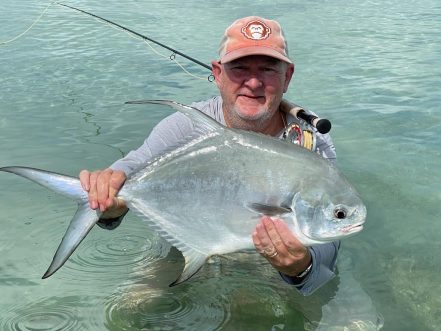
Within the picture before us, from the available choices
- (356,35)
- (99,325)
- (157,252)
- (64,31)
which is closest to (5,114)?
(157,252)

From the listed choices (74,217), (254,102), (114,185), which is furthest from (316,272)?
(74,217)

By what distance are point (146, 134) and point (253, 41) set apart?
3.73 m

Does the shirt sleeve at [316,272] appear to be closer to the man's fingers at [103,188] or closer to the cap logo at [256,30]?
the man's fingers at [103,188]

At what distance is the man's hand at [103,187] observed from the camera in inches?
87.7

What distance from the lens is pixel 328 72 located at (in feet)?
31.0

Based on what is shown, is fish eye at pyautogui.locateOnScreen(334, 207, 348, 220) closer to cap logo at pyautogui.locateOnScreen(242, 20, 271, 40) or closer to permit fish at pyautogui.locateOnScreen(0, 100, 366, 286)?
permit fish at pyautogui.locateOnScreen(0, 100, 366, 286)

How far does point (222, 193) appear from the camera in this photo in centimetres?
218

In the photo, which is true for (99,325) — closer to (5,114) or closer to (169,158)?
(169,158)

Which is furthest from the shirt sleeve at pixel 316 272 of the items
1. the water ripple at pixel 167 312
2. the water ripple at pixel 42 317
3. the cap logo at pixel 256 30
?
the water ripple at pixel 42 317

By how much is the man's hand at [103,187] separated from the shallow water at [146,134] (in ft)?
3.37

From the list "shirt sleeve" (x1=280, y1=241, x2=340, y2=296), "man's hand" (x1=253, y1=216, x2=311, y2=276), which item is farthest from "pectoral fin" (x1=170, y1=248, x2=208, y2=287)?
"shirt sleeve" (x1=280, y1=241, x2=340, y2=296)

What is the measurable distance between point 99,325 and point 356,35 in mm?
10994

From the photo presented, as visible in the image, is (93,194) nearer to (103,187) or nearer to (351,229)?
(103,187)

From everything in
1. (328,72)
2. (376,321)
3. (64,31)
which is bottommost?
(64,31)
